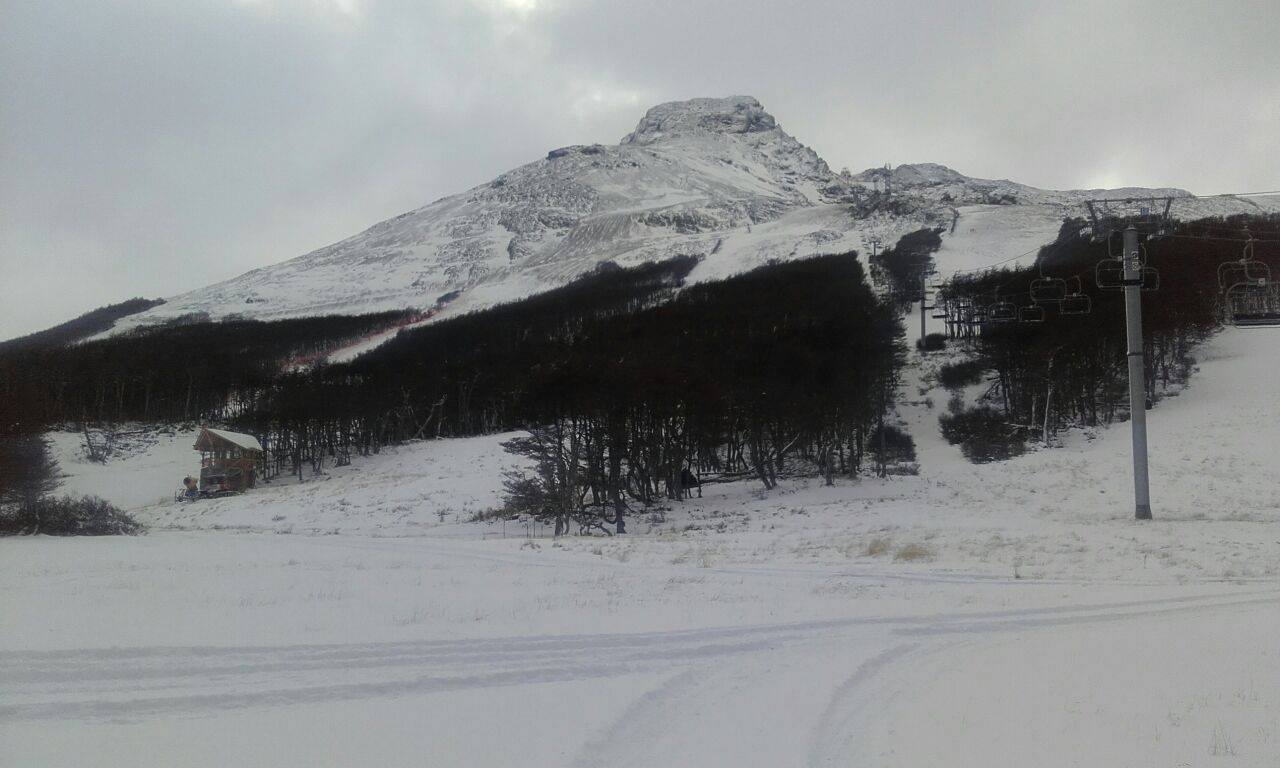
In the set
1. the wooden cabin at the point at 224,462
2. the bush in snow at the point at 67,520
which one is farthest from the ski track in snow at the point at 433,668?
the wooden cabin at the point at 224,462

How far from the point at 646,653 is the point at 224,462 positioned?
234 feet

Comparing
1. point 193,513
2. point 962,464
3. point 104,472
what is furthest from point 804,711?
point 104,472

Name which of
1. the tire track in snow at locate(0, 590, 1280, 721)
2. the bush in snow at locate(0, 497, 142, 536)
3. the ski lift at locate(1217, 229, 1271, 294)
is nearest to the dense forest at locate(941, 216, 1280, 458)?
the ski lift at locate(1217, 229, 1271, 294)

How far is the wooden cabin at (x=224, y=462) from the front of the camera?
67312mm

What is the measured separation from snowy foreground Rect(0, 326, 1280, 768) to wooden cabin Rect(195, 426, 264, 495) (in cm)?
5185

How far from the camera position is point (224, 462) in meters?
68.8

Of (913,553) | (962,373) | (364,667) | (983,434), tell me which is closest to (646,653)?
(364,667)

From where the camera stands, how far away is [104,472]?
76.0 metres

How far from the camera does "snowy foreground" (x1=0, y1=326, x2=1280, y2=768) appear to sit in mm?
6207

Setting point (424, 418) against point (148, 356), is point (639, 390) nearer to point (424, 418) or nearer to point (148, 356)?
point (424, 418)

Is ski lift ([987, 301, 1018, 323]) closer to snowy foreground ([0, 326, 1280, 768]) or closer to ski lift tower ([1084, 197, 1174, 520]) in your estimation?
ski lift tower ([1084, 197, 1174, 520])

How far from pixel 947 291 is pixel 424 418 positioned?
62.9 metres

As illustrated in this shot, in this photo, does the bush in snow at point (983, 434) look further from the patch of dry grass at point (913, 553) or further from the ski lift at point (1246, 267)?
the patch of dry grass at point (913, 553)

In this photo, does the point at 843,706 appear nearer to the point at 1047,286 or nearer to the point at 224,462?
the point at 1047,286
